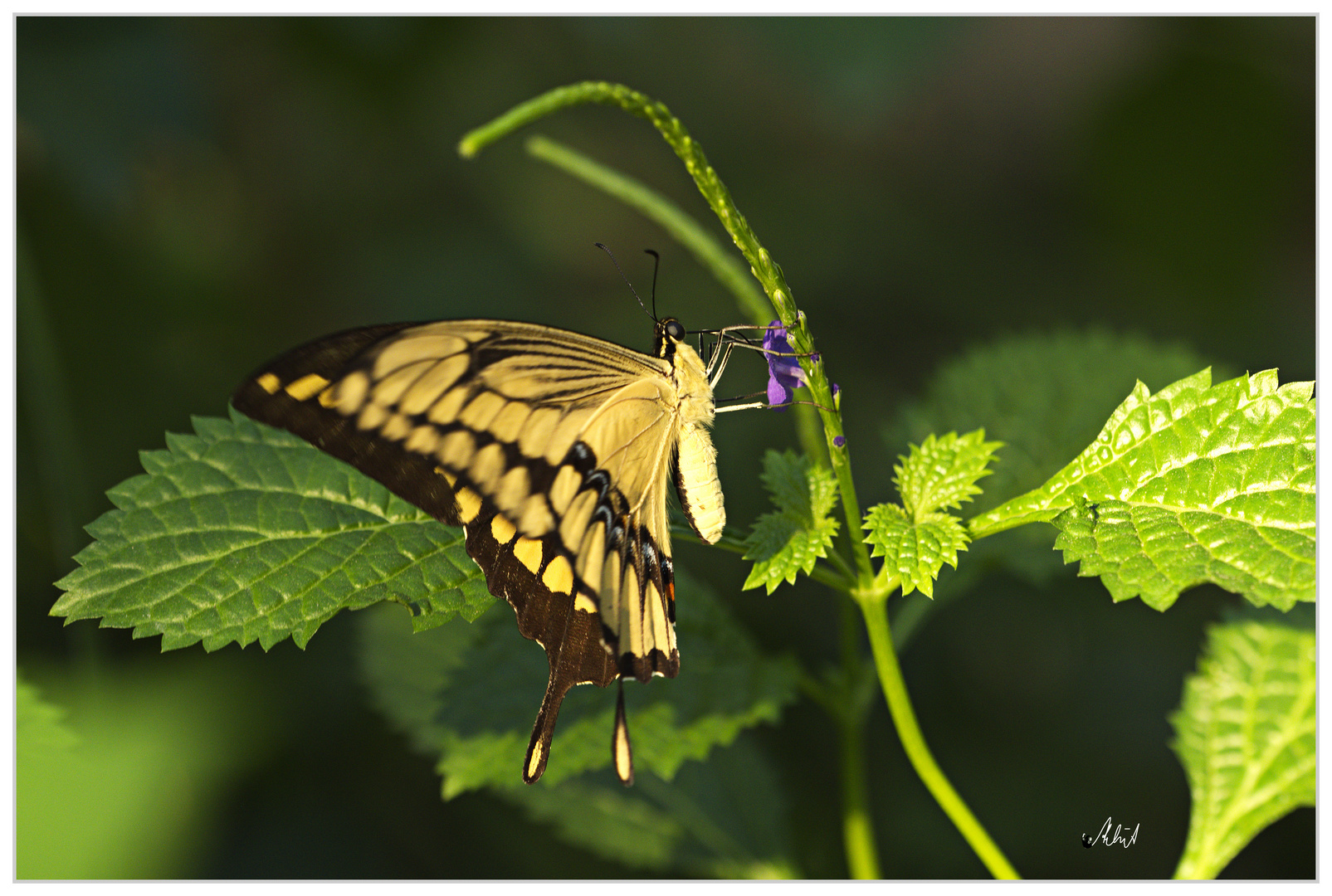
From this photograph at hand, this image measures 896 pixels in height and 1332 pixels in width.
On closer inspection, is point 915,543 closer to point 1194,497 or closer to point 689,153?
point 1194,497

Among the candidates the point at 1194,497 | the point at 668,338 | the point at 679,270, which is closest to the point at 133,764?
the point at 668,338

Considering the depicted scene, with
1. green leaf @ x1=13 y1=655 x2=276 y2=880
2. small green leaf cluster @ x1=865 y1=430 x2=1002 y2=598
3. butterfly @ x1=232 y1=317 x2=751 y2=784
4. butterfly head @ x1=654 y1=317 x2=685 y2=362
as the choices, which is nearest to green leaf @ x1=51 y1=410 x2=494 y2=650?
butterfly @ x1=232 y1=317 x2=751 y2=784

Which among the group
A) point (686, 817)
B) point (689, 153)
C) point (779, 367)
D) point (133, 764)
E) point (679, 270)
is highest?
point (679, 270)

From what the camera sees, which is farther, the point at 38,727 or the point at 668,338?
the point at 668,338

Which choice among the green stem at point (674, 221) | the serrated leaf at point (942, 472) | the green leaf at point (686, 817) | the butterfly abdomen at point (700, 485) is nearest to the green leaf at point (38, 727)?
the green leaf at point (686, 817)

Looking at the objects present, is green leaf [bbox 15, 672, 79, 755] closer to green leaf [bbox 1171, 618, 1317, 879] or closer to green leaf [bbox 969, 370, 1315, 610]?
green leaf [bbox 969, 370, 1315, 610]

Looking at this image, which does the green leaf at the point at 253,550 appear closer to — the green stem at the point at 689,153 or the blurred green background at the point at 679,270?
the blurred green background at the point at 679,270

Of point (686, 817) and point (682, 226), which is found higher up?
point (682, 226)

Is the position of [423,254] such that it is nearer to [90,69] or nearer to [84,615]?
[90,69]
